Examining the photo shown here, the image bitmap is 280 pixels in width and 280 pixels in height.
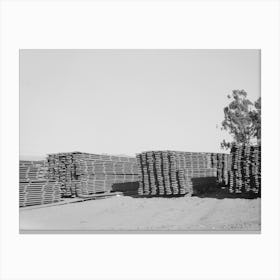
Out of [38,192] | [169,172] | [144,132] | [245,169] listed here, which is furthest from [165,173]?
[38,192]

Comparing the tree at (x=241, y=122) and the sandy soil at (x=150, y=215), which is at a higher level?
the tree at (x=241, y=122)

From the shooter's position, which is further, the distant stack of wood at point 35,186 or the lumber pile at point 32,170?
the lumber pile at point 32,170

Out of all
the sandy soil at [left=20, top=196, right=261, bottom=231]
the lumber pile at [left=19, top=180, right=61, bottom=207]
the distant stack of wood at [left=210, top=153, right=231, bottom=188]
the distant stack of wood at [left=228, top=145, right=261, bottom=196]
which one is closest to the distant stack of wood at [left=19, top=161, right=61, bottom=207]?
the lumber pile at [left=19, top=180, right=61, bottom=207]

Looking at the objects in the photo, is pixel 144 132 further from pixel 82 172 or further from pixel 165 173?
pixel 82 172

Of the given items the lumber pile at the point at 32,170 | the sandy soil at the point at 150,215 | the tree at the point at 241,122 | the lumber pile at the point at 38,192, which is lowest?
the sandy soil at the point at 150,215

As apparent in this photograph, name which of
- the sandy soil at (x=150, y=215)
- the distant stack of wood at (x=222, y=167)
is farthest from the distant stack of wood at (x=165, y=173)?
the distant stack of wood at (x=222, y=167)

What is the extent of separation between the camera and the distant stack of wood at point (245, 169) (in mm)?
13273

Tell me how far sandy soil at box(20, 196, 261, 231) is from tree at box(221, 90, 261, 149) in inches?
77.0

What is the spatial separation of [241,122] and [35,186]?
22.1ft

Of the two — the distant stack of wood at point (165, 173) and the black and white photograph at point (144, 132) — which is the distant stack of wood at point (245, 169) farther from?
the distant stack of wood at point (165, 173)

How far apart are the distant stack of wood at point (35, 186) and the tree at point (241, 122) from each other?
5.66 m

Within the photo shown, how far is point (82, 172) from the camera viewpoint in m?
15.3

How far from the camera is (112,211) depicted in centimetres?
1278
